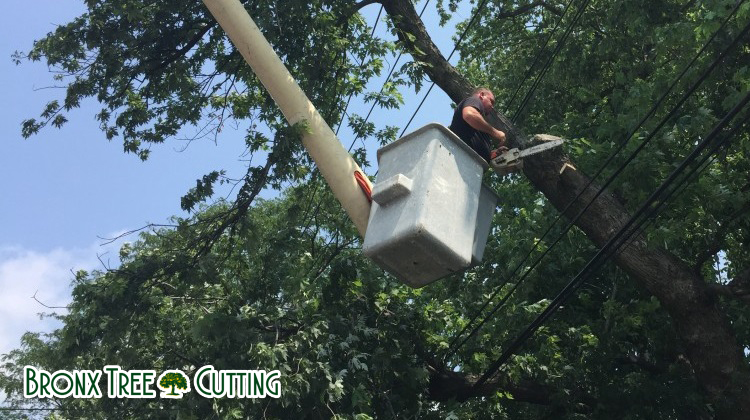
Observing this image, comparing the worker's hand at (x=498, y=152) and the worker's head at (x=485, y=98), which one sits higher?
the worker's head at (x=485, y=98)

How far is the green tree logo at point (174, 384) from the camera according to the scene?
914cm

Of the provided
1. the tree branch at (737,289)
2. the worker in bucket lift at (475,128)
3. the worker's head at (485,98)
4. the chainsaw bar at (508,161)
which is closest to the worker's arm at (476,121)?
the worker in bucket lift at (475,128)

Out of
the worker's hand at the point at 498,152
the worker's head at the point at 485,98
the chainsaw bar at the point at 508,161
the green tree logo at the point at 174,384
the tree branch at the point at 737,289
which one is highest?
the green tree logo at the point at 174,384

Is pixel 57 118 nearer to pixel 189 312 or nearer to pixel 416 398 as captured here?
pixel 189 312

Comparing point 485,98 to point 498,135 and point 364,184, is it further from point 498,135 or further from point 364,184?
point 364,184

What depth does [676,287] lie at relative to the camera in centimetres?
880

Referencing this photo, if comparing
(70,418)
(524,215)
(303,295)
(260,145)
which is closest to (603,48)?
(524,215)

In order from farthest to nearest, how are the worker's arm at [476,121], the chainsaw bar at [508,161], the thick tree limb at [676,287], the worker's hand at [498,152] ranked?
the thick tree limb at [676,287]
the worker's hand at [498,152]
the chainsaw bar at [508,161]
the worker's arm at [476,121]

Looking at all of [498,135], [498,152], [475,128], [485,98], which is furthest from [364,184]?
Result: [485,98]

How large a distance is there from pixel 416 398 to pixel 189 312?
256 cm

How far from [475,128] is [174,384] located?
420cm

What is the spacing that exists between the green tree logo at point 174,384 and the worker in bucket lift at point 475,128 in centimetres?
389

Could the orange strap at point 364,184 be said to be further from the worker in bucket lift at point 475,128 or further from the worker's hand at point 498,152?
the worker's hand at point 498,152

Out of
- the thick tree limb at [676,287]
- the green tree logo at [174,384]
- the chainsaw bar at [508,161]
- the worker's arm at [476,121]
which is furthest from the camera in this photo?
the green tree logo at [174,384]
